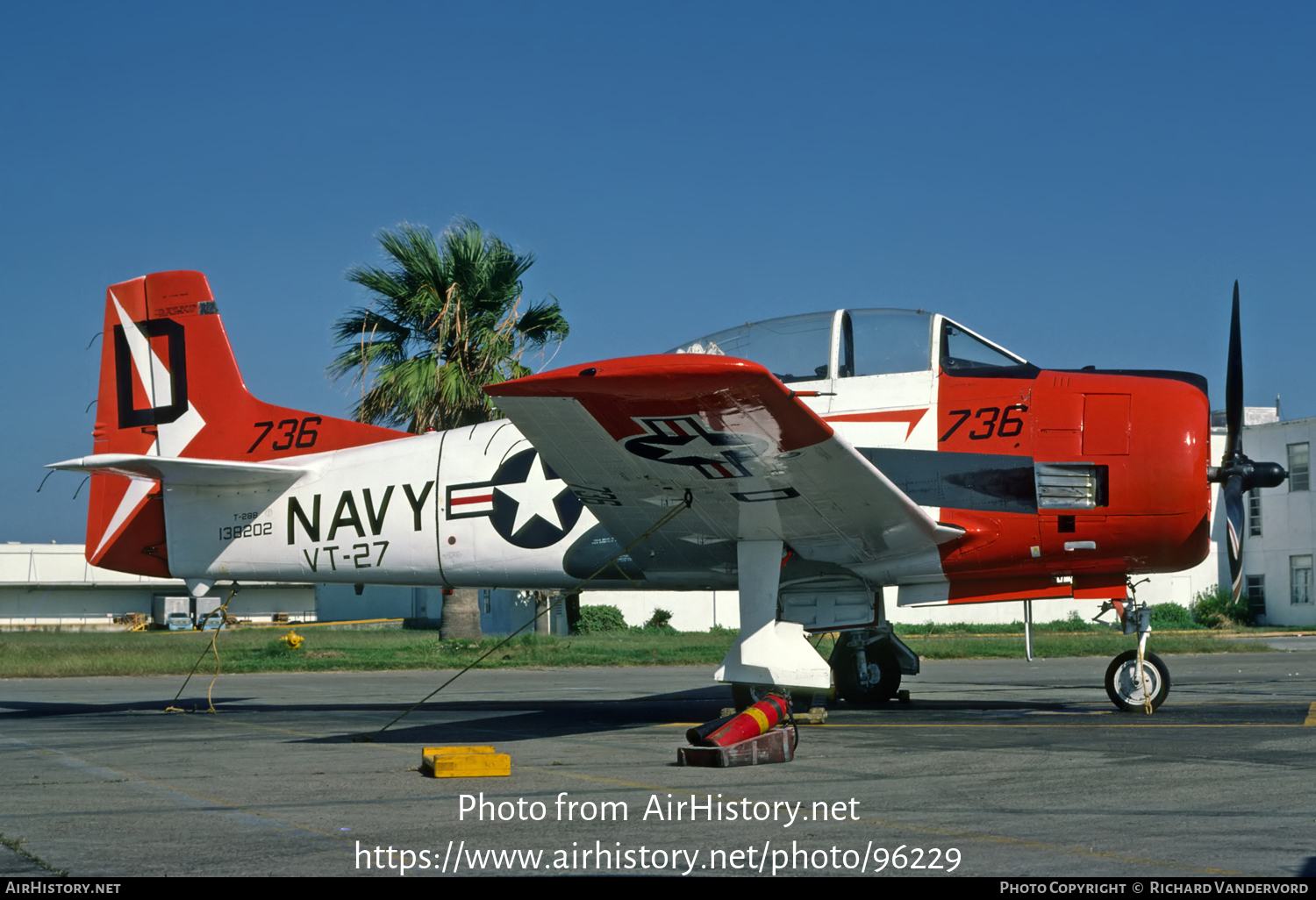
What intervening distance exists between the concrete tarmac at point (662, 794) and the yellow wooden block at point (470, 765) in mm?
127

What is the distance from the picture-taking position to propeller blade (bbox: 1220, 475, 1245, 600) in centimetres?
1008

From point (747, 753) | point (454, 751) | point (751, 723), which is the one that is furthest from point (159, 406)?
point (747, 753)

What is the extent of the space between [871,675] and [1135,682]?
285 cm

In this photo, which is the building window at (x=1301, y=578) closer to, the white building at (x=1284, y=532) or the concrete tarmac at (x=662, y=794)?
the white building at (x=1284, y=532)

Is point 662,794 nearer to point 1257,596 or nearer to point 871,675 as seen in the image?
point 871,675

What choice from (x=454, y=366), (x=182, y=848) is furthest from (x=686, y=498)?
(x=454, y=366)

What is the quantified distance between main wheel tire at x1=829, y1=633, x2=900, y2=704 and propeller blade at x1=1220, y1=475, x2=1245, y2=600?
3460 mm

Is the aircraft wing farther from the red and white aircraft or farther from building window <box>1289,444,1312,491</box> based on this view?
building window <box>1289,444,1312,491</box>

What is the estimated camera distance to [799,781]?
21.7 feet

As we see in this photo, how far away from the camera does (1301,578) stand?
3600 centimetres

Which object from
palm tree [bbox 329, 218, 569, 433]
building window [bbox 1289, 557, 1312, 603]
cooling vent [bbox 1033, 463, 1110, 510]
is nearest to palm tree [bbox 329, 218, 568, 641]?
palm tree [bbox 329, 218, 569, 433]

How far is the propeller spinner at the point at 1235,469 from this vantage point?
10078mm

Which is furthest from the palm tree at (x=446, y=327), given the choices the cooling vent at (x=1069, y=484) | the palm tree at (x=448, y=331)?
the cooling vent at (x=1069, y=484)

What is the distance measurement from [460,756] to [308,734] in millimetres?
3558
